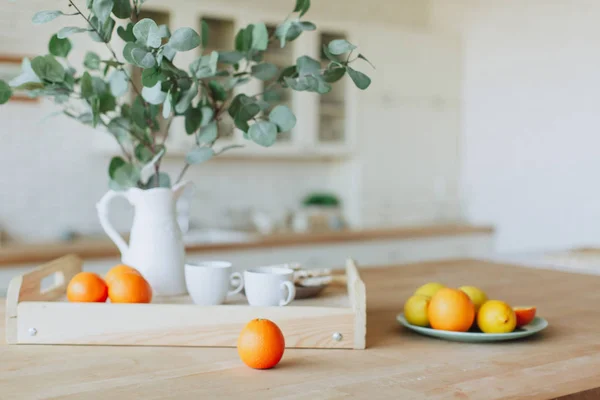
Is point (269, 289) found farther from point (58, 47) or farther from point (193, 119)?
point (58, 47)

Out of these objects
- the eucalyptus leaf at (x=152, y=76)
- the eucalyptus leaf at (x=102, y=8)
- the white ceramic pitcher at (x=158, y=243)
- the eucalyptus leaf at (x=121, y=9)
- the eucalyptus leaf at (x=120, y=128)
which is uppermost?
the eucalyptus leaf at (x=121, y=9)

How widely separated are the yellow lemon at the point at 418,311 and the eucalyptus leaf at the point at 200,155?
1.79 feet

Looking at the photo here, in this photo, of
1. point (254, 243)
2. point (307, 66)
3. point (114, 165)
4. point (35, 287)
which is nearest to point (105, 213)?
point (114, 165)

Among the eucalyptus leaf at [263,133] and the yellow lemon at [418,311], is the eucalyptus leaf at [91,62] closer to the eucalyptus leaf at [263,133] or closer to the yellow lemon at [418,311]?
the eucalyptus leaf at [263,133]

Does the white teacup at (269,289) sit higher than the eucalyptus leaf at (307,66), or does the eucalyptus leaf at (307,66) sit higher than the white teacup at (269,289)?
the eucalyptus leaf at (307,66)

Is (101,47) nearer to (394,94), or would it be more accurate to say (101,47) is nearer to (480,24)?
(394,94)

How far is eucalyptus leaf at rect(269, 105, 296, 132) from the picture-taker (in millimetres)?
1471

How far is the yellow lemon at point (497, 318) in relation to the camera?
1313 mm

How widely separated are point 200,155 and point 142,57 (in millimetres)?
275

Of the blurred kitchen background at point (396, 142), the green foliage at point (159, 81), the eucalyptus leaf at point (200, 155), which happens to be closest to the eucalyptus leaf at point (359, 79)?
the green foliage at point (159, 81)

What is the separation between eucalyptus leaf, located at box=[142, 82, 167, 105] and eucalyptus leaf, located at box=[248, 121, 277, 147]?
0.20 meters

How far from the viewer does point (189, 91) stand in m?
1.51

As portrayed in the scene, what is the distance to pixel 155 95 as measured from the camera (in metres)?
1.42

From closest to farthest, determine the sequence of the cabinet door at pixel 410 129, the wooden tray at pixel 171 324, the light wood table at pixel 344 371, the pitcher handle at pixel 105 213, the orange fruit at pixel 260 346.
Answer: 1. the light wood table at pixel 344 371
2. the orange fruit at pixel 260 346
3. the wooden tray at pixel 171 324
4. the pitcher handle at pixel 105 213
5. the cabinet door at pixel 410 129
